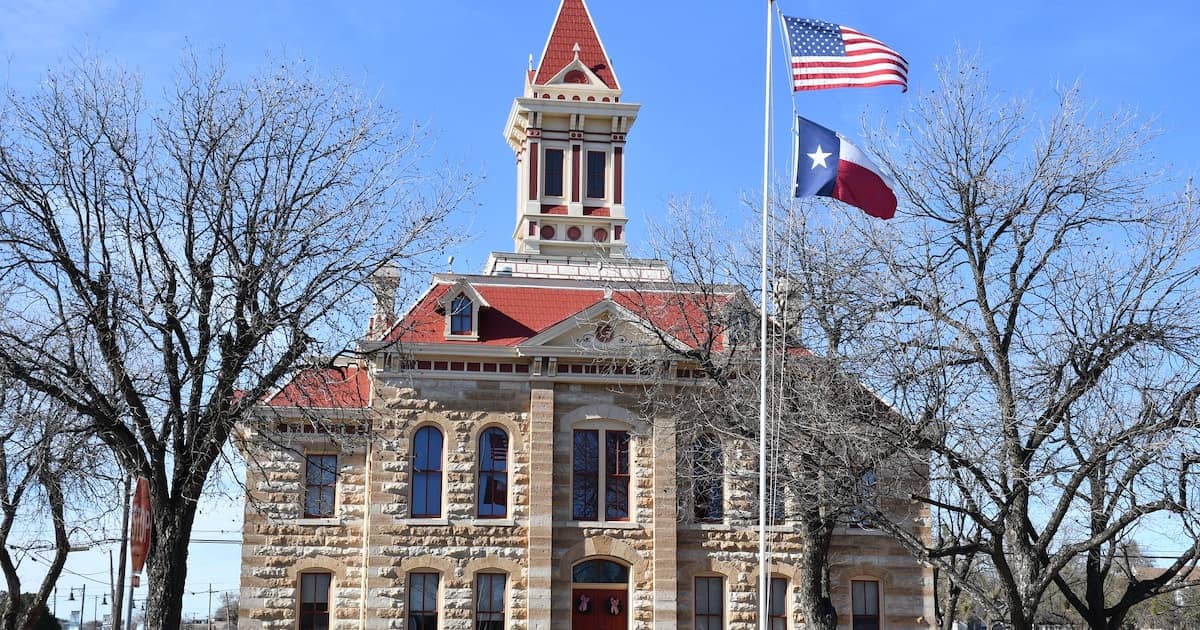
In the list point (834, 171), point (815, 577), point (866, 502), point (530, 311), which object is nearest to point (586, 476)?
point (530, 311)

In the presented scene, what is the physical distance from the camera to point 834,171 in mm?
20422

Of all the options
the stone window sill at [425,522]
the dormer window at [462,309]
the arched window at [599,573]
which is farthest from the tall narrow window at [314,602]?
the dormer window at [462,309]

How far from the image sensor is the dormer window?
3444 cm

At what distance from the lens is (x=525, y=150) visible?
46.2 meters

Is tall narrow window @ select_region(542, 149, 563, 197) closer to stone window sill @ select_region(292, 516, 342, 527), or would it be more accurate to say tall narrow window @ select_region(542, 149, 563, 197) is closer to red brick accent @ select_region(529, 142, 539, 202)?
red brick accent @ select_region(529, 142, 539, 202)

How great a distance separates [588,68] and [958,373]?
26904 millimetres

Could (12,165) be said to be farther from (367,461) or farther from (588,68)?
(588,68)

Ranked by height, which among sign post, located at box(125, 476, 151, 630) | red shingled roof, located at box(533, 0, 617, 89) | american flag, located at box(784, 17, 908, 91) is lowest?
sign post, located at box(125, 476, 151, 630)

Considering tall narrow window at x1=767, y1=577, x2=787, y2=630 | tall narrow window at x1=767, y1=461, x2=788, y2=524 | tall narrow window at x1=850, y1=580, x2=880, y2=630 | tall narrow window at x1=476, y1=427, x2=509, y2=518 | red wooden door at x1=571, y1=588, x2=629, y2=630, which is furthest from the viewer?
A: tall narrow window at x1=850, y1=580, x2=880, y2=630

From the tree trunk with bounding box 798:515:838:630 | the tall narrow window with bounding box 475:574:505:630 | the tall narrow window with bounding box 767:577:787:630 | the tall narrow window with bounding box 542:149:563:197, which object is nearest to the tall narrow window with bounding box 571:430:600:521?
the tall narrow window with bounding box 475:574:505:630

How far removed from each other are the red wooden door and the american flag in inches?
667

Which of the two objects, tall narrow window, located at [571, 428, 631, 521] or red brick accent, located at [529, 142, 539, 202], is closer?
tall narrow window, located at [571, 428, 631, 521]

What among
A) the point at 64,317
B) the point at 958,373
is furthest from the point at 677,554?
the point at 64,317

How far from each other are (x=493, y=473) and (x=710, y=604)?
20.6 ft
